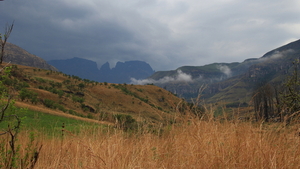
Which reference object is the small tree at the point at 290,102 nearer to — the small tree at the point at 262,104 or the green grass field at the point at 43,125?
the small tree at the point at 262,104

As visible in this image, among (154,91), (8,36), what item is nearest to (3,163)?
(8,36)

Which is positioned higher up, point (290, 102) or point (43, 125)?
point (290, 102)

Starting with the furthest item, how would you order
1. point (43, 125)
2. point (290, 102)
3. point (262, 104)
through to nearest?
1. point (262, 104)
2. point (43, 125)
3. point (290, 102)

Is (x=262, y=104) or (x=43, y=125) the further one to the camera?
(x=262, y=104)

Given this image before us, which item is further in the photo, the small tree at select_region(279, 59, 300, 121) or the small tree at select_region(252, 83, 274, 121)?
the small tree at select_region(252, 83, 274, 121)

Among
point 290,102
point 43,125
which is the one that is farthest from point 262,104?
point 43,125

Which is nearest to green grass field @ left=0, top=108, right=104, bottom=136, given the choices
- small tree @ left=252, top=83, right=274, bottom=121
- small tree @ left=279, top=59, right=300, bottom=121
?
small tree @ left=252, top=83, right=274, bottom=121

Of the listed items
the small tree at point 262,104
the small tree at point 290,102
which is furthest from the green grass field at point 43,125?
the small tree at point 290,102

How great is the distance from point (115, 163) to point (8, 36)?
5.04m

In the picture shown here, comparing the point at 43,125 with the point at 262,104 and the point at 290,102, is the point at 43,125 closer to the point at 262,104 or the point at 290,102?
the point at 262,104

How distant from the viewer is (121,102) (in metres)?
42.7

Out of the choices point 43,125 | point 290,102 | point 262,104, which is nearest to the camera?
point 290,102

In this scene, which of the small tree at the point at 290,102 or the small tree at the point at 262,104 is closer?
the small tree at the point at 290,102

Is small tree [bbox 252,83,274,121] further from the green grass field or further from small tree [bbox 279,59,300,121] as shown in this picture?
the green grass field
